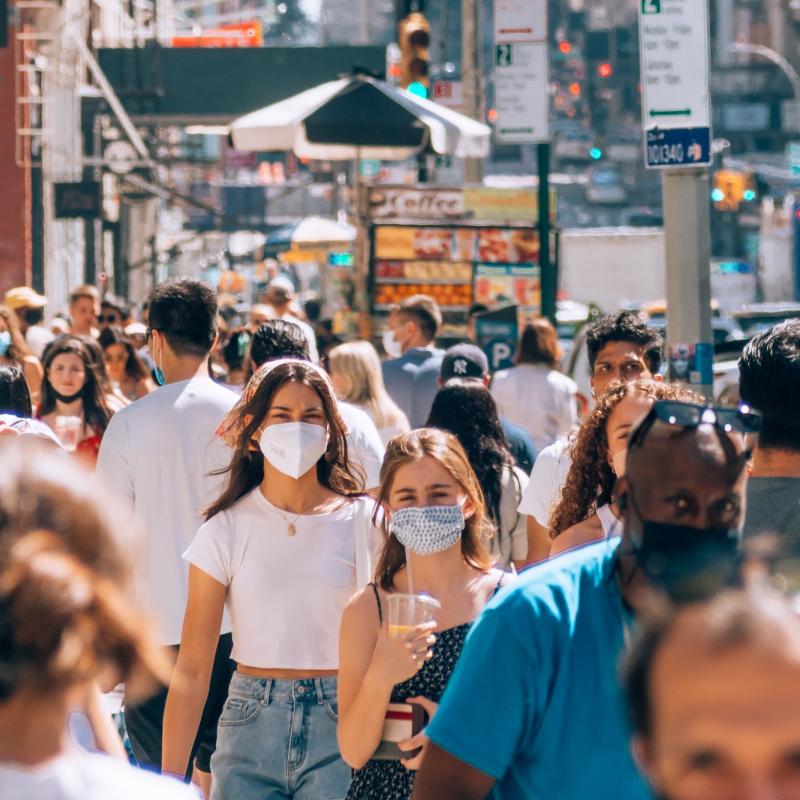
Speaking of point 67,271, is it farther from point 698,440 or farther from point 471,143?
point 698,440

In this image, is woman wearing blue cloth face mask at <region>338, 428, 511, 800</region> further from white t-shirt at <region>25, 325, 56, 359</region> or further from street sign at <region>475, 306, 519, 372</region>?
white t-shirt at <region>25, 325, 56, 359</region>

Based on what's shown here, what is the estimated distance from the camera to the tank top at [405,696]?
407 cm

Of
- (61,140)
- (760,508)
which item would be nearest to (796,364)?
(760,508)

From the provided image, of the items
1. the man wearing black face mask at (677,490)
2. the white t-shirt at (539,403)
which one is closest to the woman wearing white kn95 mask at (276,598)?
the man wearing black face mask at (677,490)

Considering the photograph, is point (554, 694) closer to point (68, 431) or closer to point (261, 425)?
point (261, 425)

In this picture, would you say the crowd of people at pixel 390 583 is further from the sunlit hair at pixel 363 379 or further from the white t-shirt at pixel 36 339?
the white t-shirt at pixel 36 339

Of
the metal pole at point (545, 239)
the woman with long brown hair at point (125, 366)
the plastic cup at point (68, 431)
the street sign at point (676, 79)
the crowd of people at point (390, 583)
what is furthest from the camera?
the metal pole at point (545, 239)

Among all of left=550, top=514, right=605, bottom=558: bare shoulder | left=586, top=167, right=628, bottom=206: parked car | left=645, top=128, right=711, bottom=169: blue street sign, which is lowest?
left=550, top=514, right=605, bottom=558: bare shoulder

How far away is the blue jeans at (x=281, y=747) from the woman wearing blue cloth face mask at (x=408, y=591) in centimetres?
54

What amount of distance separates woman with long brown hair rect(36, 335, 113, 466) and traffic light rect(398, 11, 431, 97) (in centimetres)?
928

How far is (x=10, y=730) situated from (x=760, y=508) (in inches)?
98.1

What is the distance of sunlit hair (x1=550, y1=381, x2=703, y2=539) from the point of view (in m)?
4.79

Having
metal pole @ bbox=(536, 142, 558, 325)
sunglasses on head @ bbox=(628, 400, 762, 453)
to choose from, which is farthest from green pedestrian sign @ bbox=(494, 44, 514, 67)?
sunglasses on head @ bbox=(628, 400, 762, 453)

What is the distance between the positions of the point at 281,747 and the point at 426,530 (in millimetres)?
800
